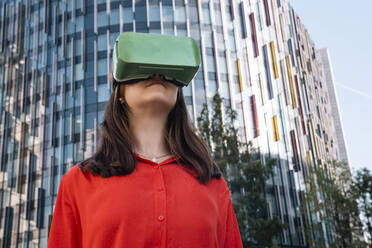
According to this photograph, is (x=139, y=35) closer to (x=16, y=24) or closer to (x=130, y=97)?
(x=130, y=97)

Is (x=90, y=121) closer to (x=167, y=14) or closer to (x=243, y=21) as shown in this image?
(x=167, y=14)

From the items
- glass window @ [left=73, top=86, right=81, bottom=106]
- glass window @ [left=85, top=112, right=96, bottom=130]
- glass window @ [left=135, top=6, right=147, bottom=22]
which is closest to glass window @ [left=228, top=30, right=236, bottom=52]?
glass window @ [left=135, top=6, right=147, bottom=22]

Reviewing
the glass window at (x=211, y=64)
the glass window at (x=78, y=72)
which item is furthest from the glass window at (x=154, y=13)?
the glass window at (x=78, y=72)

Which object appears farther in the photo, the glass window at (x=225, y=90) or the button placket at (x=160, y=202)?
the glass window at (x=225, y=90)

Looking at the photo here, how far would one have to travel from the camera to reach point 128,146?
1.82m

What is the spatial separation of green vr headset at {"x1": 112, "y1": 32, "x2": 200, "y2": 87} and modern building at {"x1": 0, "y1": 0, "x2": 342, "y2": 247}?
23.4 metres

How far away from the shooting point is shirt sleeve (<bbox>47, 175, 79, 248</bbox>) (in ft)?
5.32

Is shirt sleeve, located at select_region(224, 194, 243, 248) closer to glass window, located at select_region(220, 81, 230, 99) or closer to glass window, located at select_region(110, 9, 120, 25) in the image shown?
glass window, located at select_region(220, 81, 230, 99)

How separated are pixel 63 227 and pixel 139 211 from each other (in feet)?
1.14

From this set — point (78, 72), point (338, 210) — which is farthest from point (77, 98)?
point (338, 210)

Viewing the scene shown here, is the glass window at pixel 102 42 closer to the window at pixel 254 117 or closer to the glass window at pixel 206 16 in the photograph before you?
the glass window at pixel 206 16

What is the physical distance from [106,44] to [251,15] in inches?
448

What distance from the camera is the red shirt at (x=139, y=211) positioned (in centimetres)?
157

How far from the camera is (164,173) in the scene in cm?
177
